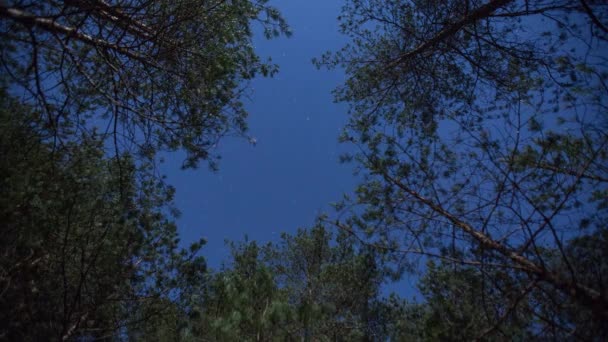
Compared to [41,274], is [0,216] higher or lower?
higher

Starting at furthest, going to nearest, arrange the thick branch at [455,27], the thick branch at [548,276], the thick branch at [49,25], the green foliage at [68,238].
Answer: the thick branch at [455,27] → the green foliage at [68,238] → the thick branch at [49,25] → the thick branch at [548,276]

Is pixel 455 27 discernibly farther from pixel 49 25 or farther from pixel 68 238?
pixel 68 238

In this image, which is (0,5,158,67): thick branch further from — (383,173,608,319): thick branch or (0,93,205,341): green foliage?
(383,173,608,319): thick branch

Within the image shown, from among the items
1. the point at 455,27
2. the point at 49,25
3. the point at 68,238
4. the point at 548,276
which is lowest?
the point at 548,276

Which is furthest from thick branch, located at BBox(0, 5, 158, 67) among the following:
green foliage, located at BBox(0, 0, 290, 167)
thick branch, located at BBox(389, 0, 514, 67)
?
thick branch, located at BBox(389, 0, 514, 67)

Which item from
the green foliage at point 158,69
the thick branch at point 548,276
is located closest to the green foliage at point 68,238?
the green foliage at point 158,69

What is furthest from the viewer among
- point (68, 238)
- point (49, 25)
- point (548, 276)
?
point (68, 238)

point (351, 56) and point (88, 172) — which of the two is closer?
point (88, 172)

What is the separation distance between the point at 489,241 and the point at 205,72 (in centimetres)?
363

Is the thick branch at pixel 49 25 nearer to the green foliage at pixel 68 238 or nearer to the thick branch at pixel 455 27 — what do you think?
the green foliage at pixel 68 238

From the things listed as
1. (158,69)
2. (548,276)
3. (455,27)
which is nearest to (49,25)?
(158,69)

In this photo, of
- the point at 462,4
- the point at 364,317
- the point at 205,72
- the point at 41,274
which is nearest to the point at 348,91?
the point at 462,4

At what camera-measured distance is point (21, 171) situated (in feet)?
13.1

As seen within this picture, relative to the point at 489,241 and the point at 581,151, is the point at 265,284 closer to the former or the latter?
the point at 489,241
